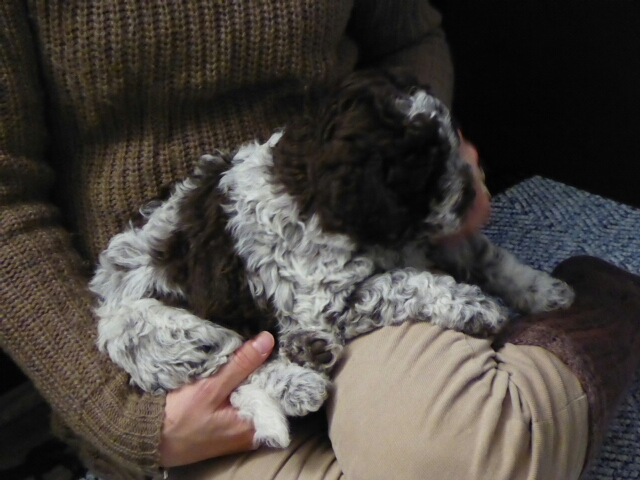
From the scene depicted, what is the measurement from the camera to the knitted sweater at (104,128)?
4.46 feet

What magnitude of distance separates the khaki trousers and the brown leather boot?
0.03 meters

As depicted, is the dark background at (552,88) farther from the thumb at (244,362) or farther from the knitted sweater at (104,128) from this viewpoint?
the thumb at (244,362)

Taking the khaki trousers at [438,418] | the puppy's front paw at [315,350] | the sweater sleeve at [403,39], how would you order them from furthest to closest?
the sweater sleeve at [403,39] < the puppy's front paw at [315,350] < the khaki trousers at [438,418]

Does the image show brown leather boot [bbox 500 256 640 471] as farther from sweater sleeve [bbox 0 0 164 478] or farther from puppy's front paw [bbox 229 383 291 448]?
sweater sleeve [bbox 0 0 164 478]

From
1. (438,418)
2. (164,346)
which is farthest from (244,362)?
(438,418)

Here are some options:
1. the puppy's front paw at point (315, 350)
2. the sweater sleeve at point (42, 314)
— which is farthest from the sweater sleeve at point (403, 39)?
the sweater sleeve at point (42, 314)

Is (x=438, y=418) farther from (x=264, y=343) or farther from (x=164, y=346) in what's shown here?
(x=164, y=346)

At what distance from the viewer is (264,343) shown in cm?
142

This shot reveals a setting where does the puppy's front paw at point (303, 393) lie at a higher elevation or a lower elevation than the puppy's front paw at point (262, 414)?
higher

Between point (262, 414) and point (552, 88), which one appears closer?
point (262, 414)

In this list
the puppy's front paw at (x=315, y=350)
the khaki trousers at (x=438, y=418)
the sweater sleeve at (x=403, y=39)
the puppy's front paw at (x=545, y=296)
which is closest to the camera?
the khaki trousers at (x=438, y=418)

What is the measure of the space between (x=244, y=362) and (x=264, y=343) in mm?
62

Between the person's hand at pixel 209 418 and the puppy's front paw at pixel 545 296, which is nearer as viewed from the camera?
the person's hand at pixel 209 418

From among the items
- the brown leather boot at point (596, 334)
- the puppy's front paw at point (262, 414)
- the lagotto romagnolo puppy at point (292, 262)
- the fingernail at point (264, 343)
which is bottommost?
the puppy's front paw at point (262, 414)
